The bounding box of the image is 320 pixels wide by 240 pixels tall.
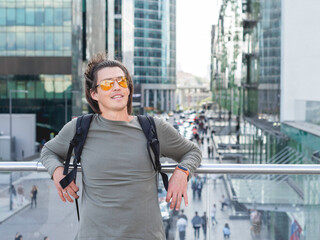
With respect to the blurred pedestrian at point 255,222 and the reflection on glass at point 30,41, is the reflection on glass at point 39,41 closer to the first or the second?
the reflection on glass at point 30,41

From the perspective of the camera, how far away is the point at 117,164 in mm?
2738

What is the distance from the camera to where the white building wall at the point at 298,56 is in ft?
77.2

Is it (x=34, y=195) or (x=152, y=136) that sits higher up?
(x=152, y=136)

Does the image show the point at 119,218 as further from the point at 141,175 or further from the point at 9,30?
the point at 9,30

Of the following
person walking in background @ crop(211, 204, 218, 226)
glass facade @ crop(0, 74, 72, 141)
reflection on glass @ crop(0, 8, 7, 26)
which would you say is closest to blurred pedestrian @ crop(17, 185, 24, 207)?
person walking in background @ crop(211, 204, 218, 226)

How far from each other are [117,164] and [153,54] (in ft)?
383

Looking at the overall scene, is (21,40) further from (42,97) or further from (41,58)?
(42,97)

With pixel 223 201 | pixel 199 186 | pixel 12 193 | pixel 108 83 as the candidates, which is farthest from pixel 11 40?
pixel 108 83

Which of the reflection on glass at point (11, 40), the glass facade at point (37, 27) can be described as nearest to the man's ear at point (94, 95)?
the glass facade at point (37, 27)

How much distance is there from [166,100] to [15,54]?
80548mm

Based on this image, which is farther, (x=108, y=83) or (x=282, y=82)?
(x=282, y=82)

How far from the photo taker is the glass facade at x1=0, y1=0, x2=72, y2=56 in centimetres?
4544

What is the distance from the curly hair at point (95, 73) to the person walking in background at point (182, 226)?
1.19 meters

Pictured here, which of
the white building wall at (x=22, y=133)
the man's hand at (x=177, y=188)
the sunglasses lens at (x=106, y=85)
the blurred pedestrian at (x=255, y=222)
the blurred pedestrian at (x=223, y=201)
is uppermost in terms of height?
the sunglasses lens at (x=106, y=85)
